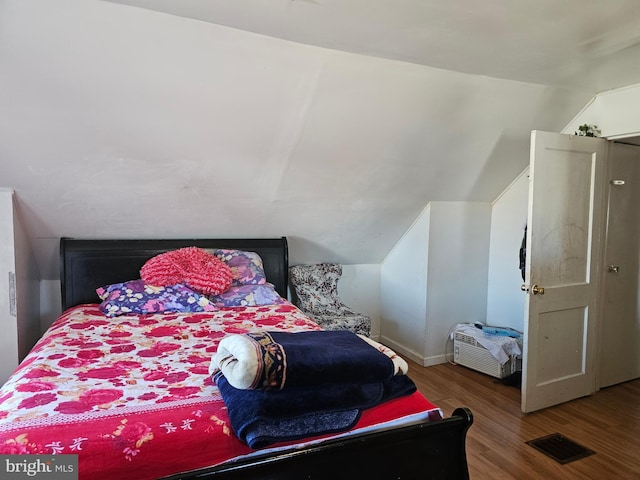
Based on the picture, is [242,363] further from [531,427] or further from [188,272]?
[531,427]

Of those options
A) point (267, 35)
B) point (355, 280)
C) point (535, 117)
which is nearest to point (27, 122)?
point (267, 35)

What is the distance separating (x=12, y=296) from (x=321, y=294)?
7.33 ft

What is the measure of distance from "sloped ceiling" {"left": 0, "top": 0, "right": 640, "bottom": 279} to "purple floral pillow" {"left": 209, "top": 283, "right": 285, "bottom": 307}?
1.89 ft

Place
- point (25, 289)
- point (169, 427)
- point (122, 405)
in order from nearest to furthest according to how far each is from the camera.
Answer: point (169, 427), point (122, 405), point (25, 289)

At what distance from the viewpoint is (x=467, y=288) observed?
3.95 m

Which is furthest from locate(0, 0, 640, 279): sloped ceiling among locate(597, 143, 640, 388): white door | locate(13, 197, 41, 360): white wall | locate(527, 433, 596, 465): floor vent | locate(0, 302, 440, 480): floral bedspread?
locate(527, 433, 596, 465): floor vent

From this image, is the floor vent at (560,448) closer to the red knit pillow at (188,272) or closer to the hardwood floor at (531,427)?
the hardwood floor at (531,427)

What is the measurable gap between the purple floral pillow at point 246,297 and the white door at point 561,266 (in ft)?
5.68

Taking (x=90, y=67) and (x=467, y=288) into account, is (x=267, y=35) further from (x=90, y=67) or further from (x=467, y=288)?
(x=467, y=288)

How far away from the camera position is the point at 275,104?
2.55 m

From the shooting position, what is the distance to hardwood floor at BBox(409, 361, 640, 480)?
230 cm

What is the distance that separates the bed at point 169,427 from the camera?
1.20 meters

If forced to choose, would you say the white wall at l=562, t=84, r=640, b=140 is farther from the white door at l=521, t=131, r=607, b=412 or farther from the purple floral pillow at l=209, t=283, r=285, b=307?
the purple floral pillow at l=209, t=283, r=285, b=307

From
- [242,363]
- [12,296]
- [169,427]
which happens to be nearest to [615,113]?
[242,363]
